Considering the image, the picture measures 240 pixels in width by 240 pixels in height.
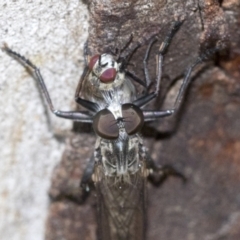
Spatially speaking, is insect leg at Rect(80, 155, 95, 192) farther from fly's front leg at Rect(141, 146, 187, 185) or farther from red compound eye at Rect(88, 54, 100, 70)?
red compound eye at Rect(88, 54, 100, 70)

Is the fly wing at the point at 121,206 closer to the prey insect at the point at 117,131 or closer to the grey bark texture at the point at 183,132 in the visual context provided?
the prey insect at the point at 117,131

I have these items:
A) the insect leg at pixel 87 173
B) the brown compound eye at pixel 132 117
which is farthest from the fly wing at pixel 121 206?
the brown compound eye at pixel 132 117

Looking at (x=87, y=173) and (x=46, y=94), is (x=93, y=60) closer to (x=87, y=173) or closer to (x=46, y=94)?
(x=46, y=94)

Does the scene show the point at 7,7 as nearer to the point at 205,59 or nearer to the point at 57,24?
the point at 57,24

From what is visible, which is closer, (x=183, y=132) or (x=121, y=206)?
(x=121, y=206)

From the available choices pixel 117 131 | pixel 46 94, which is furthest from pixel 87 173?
pixel 46 94

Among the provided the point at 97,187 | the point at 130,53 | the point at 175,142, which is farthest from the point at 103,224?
the point at 130,53
